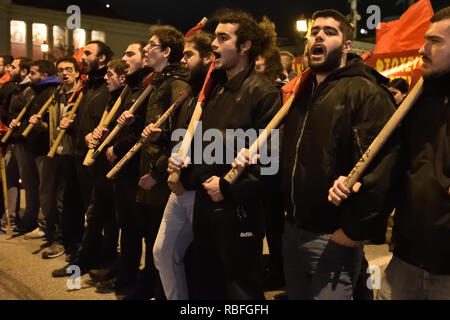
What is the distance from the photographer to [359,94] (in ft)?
8.37

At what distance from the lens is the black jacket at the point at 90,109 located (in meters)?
5.16

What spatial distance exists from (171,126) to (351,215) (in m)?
1.85

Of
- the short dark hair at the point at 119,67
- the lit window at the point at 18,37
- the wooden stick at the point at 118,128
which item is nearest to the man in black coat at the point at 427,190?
the wooden stick at the point at 118,128

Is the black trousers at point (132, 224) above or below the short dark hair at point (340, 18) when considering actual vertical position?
below

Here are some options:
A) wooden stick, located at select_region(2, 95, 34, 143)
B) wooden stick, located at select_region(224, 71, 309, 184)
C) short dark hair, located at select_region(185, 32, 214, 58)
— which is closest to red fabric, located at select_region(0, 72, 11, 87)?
wooden stick, located at select_region(2, 95, 34, 143)

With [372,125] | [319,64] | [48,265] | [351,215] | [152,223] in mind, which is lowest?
[48,265]

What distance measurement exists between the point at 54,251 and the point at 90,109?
1.71 metres

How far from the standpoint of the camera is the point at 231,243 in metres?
3.02

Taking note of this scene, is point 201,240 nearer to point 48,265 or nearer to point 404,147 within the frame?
point 404,147

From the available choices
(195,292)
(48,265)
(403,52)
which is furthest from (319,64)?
(403,52)

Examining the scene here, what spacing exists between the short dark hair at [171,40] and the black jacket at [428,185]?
244 centimetres

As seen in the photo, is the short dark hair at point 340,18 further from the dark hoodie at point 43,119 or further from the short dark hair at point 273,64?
the dark hoodie at point 43,119

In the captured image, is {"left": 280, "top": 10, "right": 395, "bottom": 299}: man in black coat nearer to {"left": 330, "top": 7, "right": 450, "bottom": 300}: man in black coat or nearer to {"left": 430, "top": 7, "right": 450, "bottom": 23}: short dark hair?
{"left": 330, "top": 7, "right": 450, "bottom": 300}: man in black coat

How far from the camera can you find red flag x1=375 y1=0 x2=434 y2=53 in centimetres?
657
